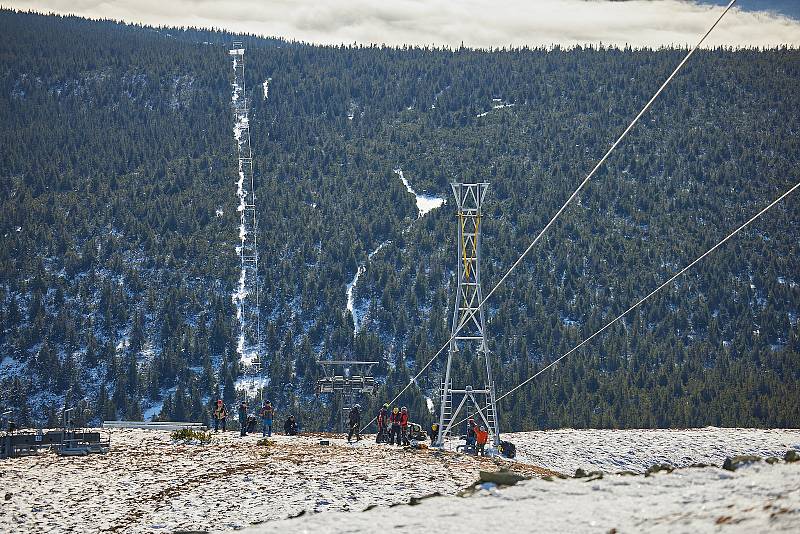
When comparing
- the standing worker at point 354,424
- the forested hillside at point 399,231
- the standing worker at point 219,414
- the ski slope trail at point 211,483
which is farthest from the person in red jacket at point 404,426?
the forested hillside at point 399,231

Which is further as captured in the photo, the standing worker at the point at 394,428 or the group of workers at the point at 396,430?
the standing worker at the point at 394,428

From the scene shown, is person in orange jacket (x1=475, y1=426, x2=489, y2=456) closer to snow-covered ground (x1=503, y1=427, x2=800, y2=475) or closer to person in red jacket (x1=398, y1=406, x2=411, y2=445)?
person in red jacket (x1=398, y1=406, x2=411, y2=445)

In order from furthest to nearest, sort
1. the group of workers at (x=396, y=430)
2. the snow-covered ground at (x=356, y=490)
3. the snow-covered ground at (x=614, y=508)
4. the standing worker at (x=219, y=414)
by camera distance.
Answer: the standing worker at (x=219, y=414) → the group of workers at (x=396, y=430) → the snow-covered ground at (x=356, y=490) → the snow-covered ground at (x=614, y=508)

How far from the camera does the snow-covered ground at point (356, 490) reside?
2234 cm

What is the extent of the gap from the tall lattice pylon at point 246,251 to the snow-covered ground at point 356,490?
61189 millimetres

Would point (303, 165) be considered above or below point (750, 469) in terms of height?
above

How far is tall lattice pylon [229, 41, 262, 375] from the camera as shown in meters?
119

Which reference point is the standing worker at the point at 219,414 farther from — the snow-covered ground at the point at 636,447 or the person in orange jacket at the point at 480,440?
the snow-covered ground at the point at 636,447

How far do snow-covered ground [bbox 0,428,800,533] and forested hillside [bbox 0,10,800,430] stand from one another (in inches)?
1932

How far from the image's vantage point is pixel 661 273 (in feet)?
468

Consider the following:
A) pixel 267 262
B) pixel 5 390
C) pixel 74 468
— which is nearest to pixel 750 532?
pixel 74 468

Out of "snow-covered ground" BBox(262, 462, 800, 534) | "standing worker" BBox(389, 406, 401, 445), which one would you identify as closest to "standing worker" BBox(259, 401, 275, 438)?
"standing worker" BBox(389, 406, 401, 445)

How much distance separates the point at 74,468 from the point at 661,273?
109268 millimetres

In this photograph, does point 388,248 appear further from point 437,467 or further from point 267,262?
point 437,467
